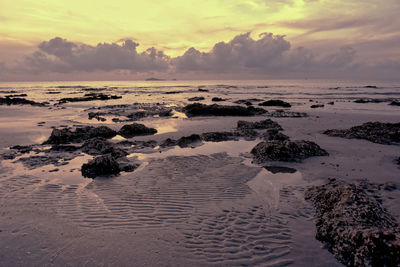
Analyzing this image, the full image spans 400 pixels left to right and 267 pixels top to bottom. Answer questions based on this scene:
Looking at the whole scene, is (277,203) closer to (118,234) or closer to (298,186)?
(298,186)

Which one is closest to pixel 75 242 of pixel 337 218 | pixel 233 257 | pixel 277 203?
pixel 233 257

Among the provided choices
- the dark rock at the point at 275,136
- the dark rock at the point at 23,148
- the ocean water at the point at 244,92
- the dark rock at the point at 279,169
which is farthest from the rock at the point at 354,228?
the ocean water at the point at 244,92

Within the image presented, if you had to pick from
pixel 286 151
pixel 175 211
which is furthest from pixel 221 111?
pixel 175 211

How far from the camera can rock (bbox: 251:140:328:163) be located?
9.87 meters

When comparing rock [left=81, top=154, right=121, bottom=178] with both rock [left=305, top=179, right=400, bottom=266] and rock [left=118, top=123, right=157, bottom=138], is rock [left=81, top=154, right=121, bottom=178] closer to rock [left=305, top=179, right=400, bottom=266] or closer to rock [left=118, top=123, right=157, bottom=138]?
rock [left=305, top=179, right=400, bottom=266]

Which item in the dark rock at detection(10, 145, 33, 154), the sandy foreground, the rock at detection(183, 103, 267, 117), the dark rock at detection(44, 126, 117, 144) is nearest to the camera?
the sandy foreground

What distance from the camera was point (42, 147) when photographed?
39.3ft

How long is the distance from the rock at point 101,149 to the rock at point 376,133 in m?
10.8

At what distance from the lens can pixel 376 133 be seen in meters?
13.2

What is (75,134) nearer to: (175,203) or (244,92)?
(175,203)

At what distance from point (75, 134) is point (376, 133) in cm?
1540

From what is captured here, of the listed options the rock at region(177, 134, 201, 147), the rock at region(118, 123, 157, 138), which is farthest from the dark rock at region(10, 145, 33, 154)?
the rock at region(177, 134, 201, 147)

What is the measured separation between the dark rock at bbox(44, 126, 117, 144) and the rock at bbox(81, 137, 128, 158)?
1.85m

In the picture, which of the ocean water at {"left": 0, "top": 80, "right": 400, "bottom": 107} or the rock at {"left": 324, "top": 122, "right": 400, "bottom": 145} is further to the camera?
the ocean water at {"left": 0, "top": 80, "right": 400, "bottom": 107}
